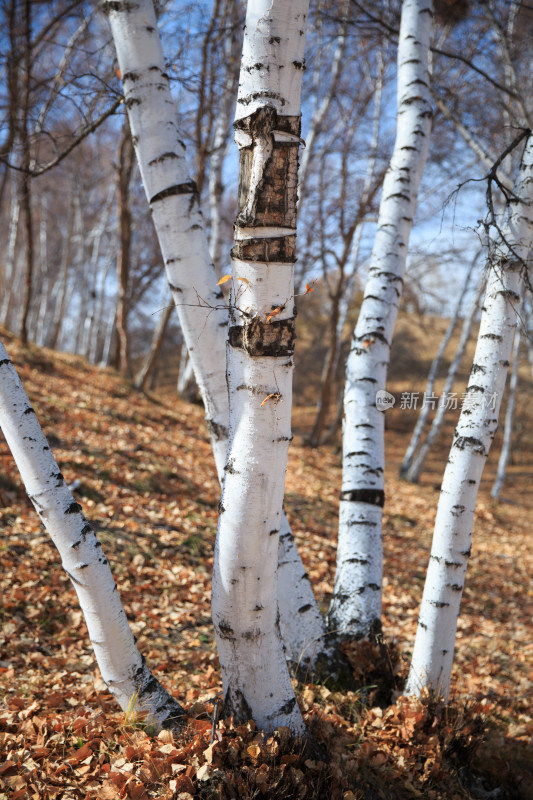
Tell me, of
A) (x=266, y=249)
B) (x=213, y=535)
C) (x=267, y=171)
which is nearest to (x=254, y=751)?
(x=266, y=249)

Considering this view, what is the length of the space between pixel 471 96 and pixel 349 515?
24.0 ft

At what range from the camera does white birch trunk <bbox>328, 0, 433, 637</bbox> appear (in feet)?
10.1

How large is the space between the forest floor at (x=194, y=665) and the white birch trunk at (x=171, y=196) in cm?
136

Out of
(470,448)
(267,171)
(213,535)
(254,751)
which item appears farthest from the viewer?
(213,535)

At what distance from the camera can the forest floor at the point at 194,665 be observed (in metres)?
2.02

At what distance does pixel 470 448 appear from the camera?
103 inches

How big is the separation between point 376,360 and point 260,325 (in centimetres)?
168

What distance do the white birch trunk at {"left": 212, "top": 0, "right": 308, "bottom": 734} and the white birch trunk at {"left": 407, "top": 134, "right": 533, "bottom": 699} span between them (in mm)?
1113

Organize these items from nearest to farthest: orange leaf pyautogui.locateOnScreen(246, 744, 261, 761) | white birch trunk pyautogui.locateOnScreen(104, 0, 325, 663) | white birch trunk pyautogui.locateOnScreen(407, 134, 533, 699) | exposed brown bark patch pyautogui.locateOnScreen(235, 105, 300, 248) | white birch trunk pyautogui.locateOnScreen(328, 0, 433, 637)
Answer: exposed brown bark patch pyautogui.locateOnScreen(235, 105, 300, 248) < orange leaf pyautogui.locateOnScreen(246, 744, 261, 761) < white birch trunk pyautogui.locateOnScreen(104, 0, 325, 663) < white birch trunk pyautogui.locateOnScreen(407, 134, 533, 699) < white birch trunk pyautogui.locateOnScreen(328, 0, 433, 637)

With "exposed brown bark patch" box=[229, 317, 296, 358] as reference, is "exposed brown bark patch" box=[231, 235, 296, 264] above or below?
above

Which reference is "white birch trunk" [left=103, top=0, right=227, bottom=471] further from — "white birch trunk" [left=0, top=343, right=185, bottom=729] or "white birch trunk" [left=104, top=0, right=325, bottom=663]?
"white birch trunk" [left=0, top=343, right=185, bottom=729]

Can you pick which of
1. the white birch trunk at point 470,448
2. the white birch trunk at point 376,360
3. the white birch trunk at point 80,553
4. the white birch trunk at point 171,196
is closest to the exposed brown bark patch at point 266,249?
the white birch trunk at point 171,196

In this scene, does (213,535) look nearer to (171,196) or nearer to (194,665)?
(194,665)

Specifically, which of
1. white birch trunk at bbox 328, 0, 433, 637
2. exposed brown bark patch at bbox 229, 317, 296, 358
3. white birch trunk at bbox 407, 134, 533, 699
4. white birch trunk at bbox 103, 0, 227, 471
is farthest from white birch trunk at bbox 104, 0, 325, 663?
white birch trunk at bbox 407, 134, 533, 699
